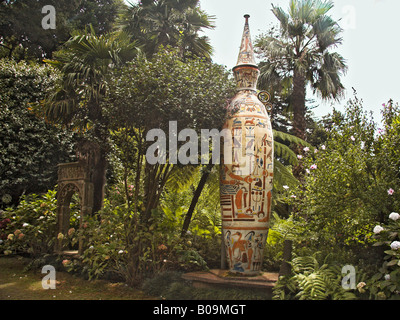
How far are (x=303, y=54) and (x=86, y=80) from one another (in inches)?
270

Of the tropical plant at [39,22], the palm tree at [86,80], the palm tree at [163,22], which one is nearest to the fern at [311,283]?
the palm tree at [86,80]

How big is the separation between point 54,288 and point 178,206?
106 inches

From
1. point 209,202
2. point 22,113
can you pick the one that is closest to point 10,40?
point 22,113

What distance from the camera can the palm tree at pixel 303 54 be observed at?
1015 cm

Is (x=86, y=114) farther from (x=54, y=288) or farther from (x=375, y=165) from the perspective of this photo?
(x=375, y=165)

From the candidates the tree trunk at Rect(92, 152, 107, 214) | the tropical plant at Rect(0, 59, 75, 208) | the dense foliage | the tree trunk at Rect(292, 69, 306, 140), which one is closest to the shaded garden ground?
the dense foliage

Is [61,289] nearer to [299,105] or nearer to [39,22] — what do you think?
[299,105]

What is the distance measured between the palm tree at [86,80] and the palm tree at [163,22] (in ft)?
7.02

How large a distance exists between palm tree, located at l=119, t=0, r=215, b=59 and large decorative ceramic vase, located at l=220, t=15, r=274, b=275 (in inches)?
187

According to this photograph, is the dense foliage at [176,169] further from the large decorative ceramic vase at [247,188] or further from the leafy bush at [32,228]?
the large decorative ceramic vase at [247,188]

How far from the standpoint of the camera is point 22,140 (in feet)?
31.8

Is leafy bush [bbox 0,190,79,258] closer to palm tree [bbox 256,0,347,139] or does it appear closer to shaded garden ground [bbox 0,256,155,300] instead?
shaded garden ground [bbox 0,256,155,300]

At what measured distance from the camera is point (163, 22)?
916 centimetres

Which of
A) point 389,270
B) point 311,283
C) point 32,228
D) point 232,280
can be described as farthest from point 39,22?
point 389,270
